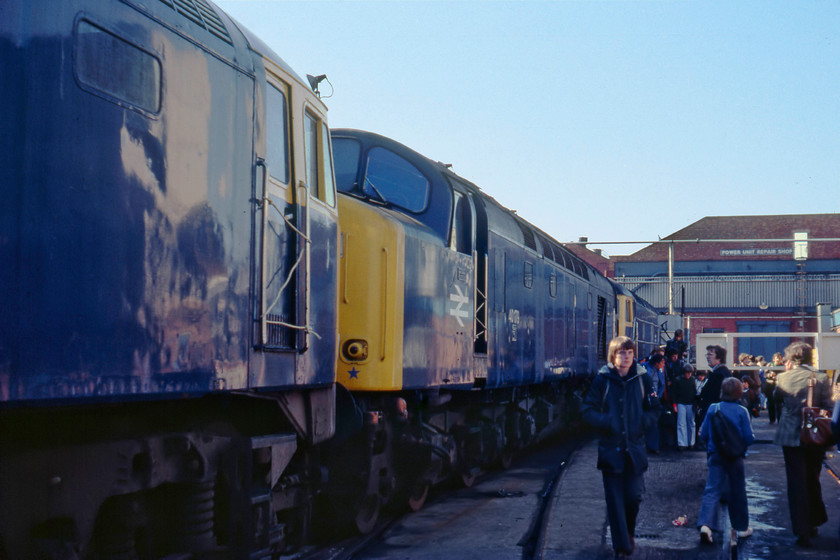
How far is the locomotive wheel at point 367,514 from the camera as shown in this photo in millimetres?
8270

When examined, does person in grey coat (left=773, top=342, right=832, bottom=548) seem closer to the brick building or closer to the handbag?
the handbag

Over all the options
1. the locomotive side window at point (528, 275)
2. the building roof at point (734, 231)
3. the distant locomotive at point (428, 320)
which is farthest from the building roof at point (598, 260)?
the distant locomotive at point (428, 320)

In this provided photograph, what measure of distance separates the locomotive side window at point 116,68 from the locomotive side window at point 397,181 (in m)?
4.92

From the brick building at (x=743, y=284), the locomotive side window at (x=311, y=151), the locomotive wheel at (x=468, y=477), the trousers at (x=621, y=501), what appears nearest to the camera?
the locomotive side window at (x=311, y=151)

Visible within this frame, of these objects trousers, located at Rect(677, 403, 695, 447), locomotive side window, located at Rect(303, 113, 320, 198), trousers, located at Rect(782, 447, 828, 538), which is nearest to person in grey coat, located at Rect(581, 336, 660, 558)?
trousers, located at Rect(782, 447, 828, 538)

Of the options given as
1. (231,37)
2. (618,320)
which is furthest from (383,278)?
(618,320)

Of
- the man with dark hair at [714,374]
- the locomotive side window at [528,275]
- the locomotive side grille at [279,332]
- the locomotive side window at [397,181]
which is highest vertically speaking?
the locomotive side window at [397,181]

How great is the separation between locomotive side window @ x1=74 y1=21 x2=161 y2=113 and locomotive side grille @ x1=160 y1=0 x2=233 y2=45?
0.46m

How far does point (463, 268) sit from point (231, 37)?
17.1 ft

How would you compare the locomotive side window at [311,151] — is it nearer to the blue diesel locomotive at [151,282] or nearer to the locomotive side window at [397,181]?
the blue diesel locomotive at [151,282]

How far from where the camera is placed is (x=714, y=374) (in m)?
12.3

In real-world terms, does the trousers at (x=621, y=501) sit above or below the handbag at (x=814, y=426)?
below

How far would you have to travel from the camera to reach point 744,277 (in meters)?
62.1

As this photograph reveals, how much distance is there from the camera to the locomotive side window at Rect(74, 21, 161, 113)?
3.98 metres
